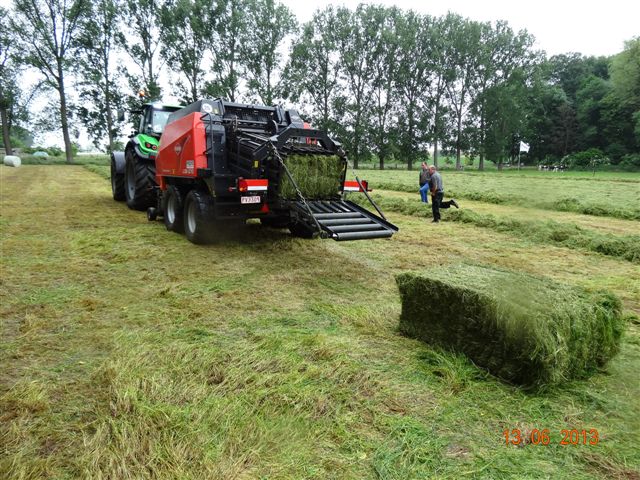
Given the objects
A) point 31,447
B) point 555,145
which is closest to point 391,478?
point 31,447

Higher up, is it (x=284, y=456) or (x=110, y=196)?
(x=110, y=196)

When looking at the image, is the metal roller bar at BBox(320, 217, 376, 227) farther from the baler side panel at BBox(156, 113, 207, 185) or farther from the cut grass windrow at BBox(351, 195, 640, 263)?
the baler side panel at BBox(156, 113, 207, 185)

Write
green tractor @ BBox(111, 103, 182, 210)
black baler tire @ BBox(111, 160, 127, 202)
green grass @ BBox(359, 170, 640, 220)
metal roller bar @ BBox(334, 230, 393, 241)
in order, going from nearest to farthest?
green grass @ BBox(359, 170, 640, 220) < metal roller bar @ BBox(334, 230, 393, 241) < green tractor @ BBox(111, 103, 182, 210) < black baler tire @ BBox(111, 160, 127, 202)

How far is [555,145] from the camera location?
2697mm

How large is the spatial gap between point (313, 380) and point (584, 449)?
1.56 meters

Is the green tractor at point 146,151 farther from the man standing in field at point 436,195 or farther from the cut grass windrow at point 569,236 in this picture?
the cut grass windrow at point 569,236

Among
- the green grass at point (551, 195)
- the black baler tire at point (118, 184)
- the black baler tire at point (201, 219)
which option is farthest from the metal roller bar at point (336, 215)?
the black baler tire at point (118, 184)

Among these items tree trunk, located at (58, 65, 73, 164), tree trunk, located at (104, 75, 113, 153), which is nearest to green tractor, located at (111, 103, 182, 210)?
tree trunk, located at (58, 65, 73, 164)

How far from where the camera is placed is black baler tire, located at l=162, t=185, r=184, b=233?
7750 mm

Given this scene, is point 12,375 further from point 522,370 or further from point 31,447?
point 522,370

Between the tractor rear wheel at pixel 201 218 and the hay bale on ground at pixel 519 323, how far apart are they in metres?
4.26

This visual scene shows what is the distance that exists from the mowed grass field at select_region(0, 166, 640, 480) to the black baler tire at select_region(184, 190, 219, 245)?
1.39 meters

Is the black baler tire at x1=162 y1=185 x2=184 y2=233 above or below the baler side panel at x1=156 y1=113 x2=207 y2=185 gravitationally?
below

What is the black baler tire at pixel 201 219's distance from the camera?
6826 millimetres
